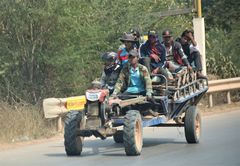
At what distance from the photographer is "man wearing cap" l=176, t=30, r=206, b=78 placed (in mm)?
15672

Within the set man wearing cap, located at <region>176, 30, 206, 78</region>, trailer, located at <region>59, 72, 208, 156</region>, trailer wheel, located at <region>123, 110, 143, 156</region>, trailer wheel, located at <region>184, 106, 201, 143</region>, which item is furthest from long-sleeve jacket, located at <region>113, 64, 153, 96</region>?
man wearing cap, located at <region>176, 30, 206, 78</region>

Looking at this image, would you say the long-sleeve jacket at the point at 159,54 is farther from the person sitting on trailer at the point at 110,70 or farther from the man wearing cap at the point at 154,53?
the person sitting on trailer at the point at 110,70

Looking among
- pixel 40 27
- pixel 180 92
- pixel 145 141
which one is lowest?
pixel 145 141

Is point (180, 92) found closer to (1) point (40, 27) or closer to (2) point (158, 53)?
(2) point (158, 53)

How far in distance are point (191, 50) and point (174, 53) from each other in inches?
33.7

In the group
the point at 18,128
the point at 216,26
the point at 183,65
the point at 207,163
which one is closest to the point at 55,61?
the point at 18,128

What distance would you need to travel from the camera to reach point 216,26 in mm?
33969

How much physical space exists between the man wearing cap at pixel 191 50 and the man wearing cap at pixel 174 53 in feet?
1.91

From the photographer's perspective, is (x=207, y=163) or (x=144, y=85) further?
(x=144, y=85)

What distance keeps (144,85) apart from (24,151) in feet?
8.66

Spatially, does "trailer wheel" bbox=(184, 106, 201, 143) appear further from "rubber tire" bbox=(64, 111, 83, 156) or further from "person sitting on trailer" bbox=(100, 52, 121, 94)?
"rubber tire" bbox=(64, 111, 83, 156)

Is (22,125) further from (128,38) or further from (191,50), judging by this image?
(191,50)

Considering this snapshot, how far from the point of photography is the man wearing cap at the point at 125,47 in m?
13.7

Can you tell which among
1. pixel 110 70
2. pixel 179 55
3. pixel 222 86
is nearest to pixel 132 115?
pixel 110 70
